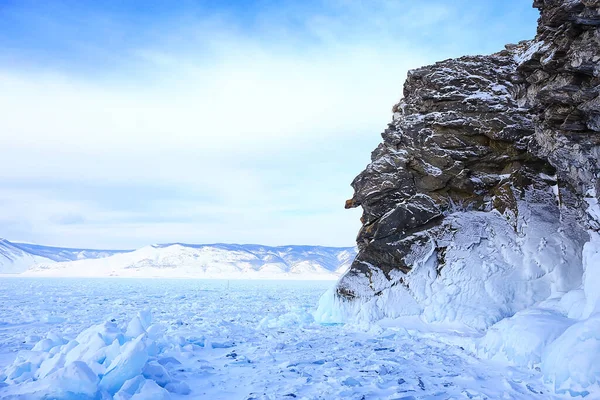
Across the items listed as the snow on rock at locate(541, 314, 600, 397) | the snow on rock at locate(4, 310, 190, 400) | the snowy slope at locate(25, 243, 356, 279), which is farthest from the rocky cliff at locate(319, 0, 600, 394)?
the snowy slope at locate(25, 243, 356, 279)

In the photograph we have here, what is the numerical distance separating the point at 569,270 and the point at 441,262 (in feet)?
14.0

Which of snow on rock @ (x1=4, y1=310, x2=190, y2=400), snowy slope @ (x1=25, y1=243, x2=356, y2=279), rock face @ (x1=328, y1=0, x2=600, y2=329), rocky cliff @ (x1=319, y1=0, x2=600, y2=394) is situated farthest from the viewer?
snowy slope @ (x1=25, y1=243, x2=356, y2=279)

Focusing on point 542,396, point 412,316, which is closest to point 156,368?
point 542,396

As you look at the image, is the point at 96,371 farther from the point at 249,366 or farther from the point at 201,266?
the point at 201,266

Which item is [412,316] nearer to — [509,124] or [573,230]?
[573,230]

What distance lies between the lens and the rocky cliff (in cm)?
1136

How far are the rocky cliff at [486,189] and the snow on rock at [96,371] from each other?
376 inches

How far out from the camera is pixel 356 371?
29.8 feet

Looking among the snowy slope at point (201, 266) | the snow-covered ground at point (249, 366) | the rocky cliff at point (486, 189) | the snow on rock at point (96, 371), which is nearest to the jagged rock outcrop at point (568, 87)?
the rocky cliff at point (486, 189)

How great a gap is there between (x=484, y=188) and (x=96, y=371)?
1472 cm

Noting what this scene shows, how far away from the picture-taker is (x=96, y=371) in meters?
7.34

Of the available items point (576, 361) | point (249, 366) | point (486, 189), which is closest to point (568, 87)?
point (486, 189)

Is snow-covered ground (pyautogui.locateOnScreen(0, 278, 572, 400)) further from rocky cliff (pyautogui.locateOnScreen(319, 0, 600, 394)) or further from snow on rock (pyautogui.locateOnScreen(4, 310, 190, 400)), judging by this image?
rocky cliff (pyautogui.locateOnScreen(319, 0, 600, 394))

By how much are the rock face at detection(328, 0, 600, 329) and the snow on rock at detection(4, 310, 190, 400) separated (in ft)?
33.5
